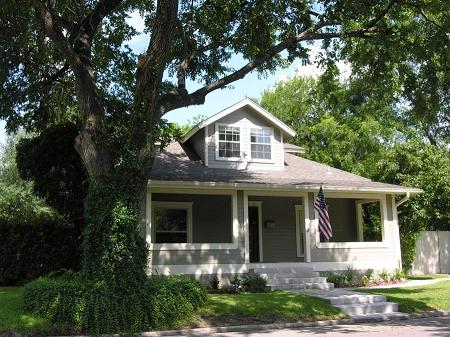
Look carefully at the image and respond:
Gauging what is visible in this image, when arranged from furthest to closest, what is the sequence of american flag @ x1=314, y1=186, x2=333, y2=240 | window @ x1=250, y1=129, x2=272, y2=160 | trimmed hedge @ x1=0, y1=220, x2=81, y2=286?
window @ x1=250, y1=129, x2=272, y2=160 → american flag @ x1=314, y1=186, x2=333, y2=240 → trimmed hedge @ x1=0, y1=220, x2=81, y2=286

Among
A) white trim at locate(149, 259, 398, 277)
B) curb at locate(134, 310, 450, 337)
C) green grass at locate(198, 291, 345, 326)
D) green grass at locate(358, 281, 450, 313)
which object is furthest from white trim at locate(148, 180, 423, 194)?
curb at locate(134, 310, 450, 337)

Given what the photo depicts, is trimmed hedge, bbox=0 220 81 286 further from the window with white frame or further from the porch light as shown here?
the porch light

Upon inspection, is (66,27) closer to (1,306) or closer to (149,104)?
(149,104)

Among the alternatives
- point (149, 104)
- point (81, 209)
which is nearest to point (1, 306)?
point (149, 104)

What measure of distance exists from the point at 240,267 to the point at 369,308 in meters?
5.50

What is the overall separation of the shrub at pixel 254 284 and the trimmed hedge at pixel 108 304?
5.18 metres

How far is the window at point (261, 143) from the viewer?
20870mm

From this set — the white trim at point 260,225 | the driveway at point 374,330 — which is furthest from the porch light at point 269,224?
the driveway at point 374,330

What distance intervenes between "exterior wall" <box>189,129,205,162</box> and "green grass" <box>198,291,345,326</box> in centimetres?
832

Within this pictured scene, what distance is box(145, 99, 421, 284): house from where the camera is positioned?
1738 cm

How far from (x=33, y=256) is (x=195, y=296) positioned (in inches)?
320

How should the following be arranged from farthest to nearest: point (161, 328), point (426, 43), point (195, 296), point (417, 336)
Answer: point (426, 43) < point (195, 296) < point (161, 328) < point (417, 336)

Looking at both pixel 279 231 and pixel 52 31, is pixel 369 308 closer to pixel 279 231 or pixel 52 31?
pixel 279 231

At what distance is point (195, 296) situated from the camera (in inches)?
457
